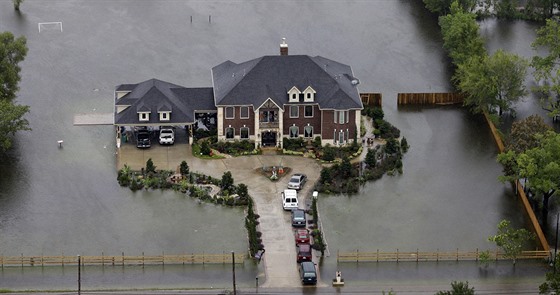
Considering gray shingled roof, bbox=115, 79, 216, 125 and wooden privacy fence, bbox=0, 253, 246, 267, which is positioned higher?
gray shingled roof, bbox=115, 79, 216, 125

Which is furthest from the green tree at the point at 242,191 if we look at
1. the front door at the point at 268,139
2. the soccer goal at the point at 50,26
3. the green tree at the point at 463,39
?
the soccer goal at the point at 50,26

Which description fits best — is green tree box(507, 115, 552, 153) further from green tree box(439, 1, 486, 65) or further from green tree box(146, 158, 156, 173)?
green tree box(146, 158, 156, 173)

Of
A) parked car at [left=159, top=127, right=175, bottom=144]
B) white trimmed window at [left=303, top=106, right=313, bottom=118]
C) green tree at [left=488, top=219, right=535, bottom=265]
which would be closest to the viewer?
green tree at [left=488, top=219, right=535, bottom=265]

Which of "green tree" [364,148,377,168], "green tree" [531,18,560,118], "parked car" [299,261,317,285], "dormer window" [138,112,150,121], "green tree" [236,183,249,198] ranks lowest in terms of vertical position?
"parked car" [299,261,317,285]

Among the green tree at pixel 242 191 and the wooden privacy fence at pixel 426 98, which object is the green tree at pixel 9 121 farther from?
the wooden privacy fence at pixel 426 98

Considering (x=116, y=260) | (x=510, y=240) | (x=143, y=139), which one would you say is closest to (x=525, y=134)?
(x=510, y=240)

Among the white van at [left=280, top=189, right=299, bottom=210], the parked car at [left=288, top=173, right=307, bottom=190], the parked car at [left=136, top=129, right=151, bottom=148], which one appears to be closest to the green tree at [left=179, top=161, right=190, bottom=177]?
the parked car at [left=136, top=129, right=151, bottom=148]

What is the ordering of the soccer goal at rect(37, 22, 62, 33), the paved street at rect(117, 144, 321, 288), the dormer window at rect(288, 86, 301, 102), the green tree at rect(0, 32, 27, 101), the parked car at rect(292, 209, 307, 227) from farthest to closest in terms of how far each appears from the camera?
1. the soccer goal at rect(37, 22, 62, 33)
2. the green tree at rect(0, 32, 27, 101)
3. the dormer window at rect(288, 86, 301, 102)
4. the parked car at rect(292, 209, 307, 227)
5. the paved street at rect(117, 144, 321, 288)
